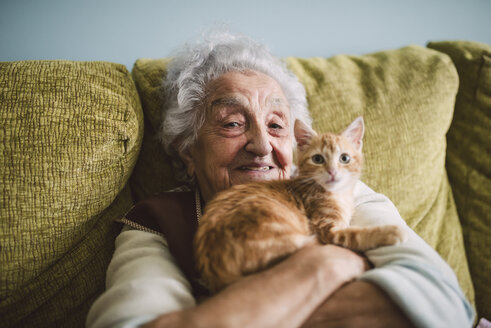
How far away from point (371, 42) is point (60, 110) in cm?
184

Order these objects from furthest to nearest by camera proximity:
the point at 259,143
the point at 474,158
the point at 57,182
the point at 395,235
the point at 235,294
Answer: the point at 474,158 → the point at 259,143 → the point at 57,182 → the point at 395,235 → the point at 235,294

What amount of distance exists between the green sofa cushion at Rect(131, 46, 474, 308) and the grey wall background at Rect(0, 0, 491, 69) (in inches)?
9.8

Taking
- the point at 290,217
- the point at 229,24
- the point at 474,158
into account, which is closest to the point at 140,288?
the point at 290,217

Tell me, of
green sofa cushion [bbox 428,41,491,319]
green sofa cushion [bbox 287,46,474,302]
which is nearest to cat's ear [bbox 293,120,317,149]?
green sofa cushion [bbox 287,46,474,302]

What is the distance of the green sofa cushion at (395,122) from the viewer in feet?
4.13

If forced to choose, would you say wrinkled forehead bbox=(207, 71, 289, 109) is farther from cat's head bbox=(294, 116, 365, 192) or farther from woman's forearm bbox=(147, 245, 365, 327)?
woman's forearm bbox=(147, 245, 365, 327)

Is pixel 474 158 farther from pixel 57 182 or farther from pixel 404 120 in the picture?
pixel 57 182

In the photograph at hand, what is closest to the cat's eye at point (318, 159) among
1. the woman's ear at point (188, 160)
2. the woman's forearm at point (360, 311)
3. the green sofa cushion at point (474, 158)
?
the woman's forearm at point (360, 311)

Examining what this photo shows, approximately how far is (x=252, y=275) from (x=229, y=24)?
1.23 meters

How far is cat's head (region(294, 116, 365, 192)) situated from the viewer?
0.85 meters

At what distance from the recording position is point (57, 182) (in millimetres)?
847

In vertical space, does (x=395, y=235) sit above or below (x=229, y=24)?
below

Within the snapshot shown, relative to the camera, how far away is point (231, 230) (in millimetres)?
656

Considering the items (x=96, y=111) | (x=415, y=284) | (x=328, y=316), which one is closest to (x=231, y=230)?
(x=328, y=316)
